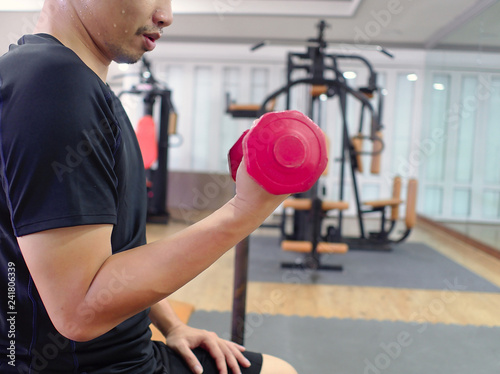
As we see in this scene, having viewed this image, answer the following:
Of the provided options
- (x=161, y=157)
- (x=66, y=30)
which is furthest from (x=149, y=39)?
(x=161, y=157)

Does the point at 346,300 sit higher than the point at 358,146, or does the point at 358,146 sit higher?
the point at 358,146

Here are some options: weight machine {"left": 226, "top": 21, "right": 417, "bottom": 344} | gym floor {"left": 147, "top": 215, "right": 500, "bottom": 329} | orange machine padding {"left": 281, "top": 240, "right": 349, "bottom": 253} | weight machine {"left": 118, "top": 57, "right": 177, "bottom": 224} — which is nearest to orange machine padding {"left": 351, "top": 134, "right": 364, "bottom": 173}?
weight machine {"left": 226, "top": 21, "right": 417, "bottom": 344}

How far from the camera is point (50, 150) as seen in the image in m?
0.45

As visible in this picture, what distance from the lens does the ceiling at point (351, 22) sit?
4.79m

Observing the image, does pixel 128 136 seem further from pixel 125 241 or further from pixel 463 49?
pixel 463 49

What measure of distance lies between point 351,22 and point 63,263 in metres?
5.63

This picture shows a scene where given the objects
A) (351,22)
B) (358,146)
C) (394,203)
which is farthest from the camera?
(351,22)

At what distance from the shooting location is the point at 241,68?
23.2 feet

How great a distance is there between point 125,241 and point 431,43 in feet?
21.6

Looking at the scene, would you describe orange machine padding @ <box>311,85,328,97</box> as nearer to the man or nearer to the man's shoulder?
the man

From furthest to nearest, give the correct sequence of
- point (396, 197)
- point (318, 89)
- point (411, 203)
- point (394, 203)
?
point (396, 197), point (394, 203), point (411, 203), point (318, 89)

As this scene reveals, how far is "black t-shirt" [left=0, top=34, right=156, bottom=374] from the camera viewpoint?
1.49 feet

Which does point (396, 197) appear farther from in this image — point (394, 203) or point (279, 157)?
point (279, 157)

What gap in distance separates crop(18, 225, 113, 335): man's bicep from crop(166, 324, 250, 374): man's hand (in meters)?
0.36
